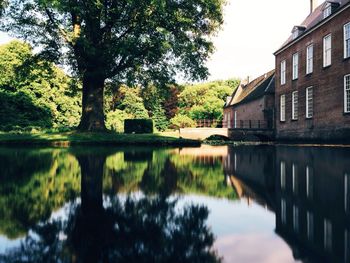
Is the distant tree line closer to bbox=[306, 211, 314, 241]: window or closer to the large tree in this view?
the large tree

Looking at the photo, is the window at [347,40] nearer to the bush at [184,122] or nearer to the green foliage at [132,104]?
the bush at [184,122]

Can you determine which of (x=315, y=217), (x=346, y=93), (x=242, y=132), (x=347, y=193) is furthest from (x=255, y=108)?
(x=315, y=217)

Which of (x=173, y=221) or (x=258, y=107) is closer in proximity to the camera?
(x=173, y=221)

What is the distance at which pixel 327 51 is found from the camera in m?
25.4

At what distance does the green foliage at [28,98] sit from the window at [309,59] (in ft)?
86.6

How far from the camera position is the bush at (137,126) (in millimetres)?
33125

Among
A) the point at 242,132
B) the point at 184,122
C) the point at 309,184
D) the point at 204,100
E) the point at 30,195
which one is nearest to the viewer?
the point at 30,195

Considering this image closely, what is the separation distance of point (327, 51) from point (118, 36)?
1555cm

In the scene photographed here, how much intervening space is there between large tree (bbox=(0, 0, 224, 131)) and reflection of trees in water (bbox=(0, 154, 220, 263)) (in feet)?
56.3

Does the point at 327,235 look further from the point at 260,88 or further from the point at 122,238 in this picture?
the point at 260,88

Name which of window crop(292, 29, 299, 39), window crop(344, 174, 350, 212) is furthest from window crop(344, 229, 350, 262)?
window crop(292, 29, 299, 39)

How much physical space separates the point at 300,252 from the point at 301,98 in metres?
29.6

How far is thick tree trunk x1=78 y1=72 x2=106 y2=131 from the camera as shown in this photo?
23047mm

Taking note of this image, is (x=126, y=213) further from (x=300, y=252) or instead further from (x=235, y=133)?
(x=235, y=133)
